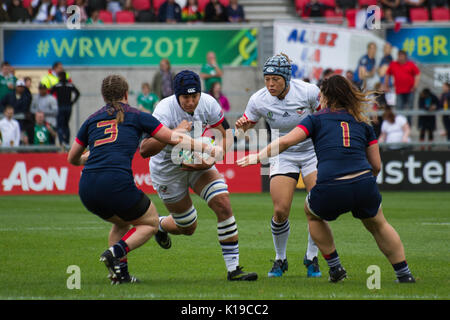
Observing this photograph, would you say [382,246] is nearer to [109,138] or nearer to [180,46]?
[109,138]

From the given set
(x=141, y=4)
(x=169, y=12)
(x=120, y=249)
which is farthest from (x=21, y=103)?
(x=120, y=249)

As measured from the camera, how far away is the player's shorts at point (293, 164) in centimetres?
884

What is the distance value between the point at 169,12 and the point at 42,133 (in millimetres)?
5677

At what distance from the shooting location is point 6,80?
789 inches

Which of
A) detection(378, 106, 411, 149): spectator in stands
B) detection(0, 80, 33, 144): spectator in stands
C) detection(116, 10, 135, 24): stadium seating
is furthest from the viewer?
detection(116, 10, 135, 24): stadium seating

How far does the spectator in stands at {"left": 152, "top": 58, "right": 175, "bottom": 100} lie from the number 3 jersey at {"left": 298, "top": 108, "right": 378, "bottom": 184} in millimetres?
12795

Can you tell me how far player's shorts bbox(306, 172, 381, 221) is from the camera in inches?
282

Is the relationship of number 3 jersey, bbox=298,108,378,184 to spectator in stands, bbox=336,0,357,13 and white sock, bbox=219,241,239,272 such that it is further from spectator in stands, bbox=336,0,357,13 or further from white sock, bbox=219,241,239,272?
spectator in stands, bbox=336,0,357,13

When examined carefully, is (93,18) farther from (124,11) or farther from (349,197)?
(349,197)

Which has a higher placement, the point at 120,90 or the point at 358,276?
the point at 120,90

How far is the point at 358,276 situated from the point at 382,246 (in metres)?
0.72

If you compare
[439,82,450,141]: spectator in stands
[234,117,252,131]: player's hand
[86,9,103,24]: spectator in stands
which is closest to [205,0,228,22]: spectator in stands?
[86,9,103,24]: spectator in stands

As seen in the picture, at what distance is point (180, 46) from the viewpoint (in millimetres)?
22203
